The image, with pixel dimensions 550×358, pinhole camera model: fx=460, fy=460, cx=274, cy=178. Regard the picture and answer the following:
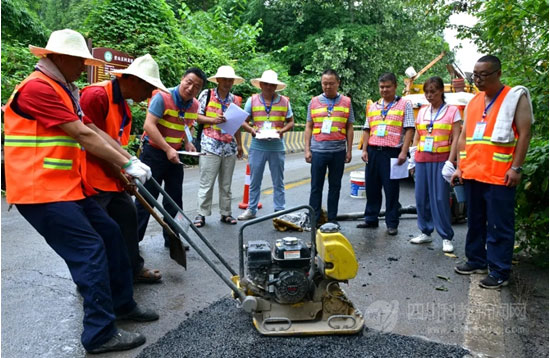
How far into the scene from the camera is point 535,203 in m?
4.59

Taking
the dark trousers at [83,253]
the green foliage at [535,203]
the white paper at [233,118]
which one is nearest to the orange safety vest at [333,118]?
the white paper at [233,118]

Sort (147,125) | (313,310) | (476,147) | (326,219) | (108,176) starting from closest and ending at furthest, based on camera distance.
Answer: (313,310), (108,176), (476,147), (147,125), (326,219)

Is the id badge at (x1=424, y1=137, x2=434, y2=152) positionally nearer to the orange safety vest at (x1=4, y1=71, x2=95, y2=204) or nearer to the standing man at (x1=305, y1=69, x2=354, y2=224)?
the standing man at (x1=305, y1=69, x2=354, y2=224)

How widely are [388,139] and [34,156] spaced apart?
420 centimetres

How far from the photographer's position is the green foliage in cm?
427

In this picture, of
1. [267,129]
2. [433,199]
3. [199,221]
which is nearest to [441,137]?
[433,199]

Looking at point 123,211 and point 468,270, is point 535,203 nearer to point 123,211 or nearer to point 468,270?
point 468,270

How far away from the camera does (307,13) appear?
2880cm

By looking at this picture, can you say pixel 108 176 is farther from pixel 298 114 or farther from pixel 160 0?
pixel 298 114

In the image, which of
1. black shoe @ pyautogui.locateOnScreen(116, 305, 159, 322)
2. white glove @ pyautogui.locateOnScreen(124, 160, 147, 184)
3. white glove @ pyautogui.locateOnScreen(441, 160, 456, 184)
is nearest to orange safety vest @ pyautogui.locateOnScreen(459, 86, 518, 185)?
white glove @ pyautogui.locateOnScreen(441, 160, 456, 184)

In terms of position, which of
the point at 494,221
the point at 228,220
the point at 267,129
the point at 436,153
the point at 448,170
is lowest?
the point at 228,220

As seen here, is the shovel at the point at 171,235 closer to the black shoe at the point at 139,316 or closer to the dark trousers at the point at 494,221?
the black shoe at the point at 139,316

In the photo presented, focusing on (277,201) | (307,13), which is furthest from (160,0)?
(307,13)

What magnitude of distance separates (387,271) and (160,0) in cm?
1281
